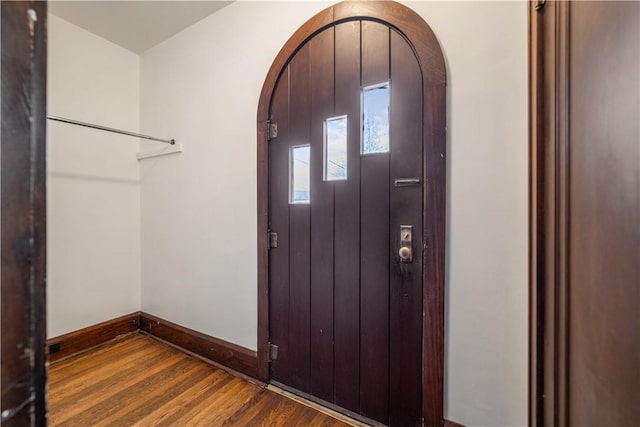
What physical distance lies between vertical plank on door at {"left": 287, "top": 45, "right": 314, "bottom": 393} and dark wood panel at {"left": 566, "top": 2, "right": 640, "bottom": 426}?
1117 mm

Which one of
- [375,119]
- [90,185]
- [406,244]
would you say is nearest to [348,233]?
[406,244]

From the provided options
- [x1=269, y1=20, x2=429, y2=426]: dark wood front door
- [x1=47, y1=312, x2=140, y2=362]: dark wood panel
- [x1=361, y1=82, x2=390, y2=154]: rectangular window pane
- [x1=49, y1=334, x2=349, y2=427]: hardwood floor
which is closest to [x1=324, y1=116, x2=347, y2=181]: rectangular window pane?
[x1=269, y1=20, x2=429, y2=426]: dark wood front door

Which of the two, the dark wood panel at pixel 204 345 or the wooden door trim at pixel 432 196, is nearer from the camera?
the wooden door trim at pixel 432 196

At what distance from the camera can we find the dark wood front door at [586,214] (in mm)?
559

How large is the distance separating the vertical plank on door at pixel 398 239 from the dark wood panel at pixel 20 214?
121 cm

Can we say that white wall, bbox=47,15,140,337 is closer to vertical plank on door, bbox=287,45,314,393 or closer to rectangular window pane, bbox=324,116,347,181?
vertical plank on door, bbox=287,45,314,393

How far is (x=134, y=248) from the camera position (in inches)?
97.7

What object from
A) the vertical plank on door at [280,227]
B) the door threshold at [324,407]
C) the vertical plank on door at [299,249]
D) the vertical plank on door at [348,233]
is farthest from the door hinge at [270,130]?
the door threshold at [324,407]

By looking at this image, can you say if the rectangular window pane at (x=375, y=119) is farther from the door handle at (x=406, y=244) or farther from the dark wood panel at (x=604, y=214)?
the dark wood panel at (x=604, y=214)

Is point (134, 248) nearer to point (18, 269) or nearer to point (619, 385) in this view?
point (18, 269)

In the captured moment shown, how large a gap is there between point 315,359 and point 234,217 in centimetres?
104

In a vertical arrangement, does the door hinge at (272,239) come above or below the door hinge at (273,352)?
above

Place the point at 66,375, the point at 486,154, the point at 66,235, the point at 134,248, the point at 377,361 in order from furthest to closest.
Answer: the point at 134,248, the point at 66,235, the point at 66,375, the point at 377,361, the point at 486,154

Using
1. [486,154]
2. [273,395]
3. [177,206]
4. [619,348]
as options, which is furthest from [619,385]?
[177,206]
